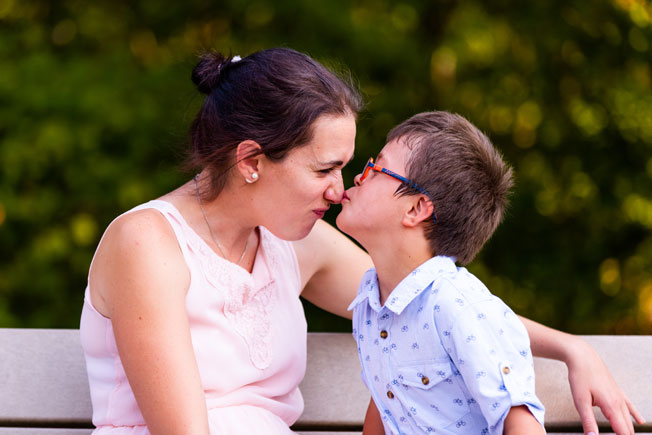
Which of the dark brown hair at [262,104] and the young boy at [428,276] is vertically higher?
the dark brown hair at [262,104]

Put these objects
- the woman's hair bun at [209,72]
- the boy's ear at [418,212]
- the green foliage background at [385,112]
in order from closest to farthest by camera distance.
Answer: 1. the boy's ear at [418,212]
2. the woman's hair bun at [209,72]
3. the green foliage background at [385,112]

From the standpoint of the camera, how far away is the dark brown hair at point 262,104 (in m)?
1.90

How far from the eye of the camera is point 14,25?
3977 mm

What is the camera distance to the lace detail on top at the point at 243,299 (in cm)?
194

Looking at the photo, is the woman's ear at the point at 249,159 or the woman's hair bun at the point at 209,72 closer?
the woman's ear at the point at 249,159

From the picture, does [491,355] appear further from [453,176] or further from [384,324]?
[453,176]

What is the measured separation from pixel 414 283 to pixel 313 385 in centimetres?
71

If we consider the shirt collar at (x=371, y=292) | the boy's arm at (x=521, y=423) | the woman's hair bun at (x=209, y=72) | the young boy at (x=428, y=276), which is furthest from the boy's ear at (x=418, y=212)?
the woman's hair bun at (x=209, y=72)

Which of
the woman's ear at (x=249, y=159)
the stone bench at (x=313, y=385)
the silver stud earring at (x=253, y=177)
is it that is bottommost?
the stone bench at (x=313, y=385)

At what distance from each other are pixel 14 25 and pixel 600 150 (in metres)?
3.09

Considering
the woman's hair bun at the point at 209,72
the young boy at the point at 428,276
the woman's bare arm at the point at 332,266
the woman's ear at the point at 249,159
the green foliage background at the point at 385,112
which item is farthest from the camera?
the green foliage background at the point at 385,112

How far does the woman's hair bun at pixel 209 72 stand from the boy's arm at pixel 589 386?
113cm

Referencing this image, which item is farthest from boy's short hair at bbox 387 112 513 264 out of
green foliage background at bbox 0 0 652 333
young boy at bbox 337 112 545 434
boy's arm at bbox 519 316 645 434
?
green foliage background at bbox 0 0 652 333

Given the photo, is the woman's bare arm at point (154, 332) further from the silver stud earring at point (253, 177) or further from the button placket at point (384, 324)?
the button placket at point (384, 324)
